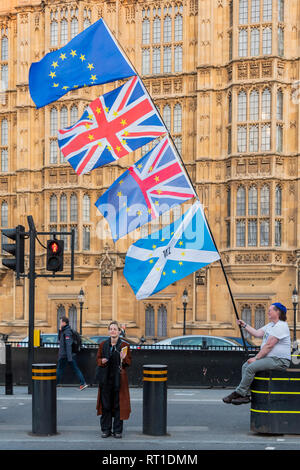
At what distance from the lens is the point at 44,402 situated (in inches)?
462

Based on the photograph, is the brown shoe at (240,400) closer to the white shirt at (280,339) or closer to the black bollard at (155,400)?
the white shirt at (280,339)

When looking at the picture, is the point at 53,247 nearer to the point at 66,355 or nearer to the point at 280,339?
the point at 66,355

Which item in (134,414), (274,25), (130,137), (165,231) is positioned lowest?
(134,414)

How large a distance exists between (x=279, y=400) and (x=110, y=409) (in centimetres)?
246

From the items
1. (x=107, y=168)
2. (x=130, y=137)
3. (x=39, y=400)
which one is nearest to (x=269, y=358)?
(x=39, y=400)

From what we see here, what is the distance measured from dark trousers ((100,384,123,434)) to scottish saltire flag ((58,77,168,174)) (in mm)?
5246

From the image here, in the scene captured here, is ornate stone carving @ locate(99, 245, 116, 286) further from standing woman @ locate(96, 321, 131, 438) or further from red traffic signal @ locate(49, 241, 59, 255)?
standing woman @ locate(96, 321, 131, 438)

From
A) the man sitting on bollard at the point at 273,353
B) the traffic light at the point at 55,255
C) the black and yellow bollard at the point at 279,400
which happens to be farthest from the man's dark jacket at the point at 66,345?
the black and yellow bollard at the point at 279,400

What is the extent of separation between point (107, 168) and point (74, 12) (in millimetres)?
8186

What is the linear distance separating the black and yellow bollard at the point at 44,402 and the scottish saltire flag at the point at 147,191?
3828mm

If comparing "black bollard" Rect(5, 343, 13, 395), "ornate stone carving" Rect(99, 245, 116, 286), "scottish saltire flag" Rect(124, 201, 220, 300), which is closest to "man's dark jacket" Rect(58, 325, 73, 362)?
"black bollard" Rect(5, 343, 13, 395)

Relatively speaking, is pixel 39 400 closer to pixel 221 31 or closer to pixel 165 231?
pixel 165 231

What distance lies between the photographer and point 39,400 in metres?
11.8

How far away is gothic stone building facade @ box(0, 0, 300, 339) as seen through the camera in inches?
1455
